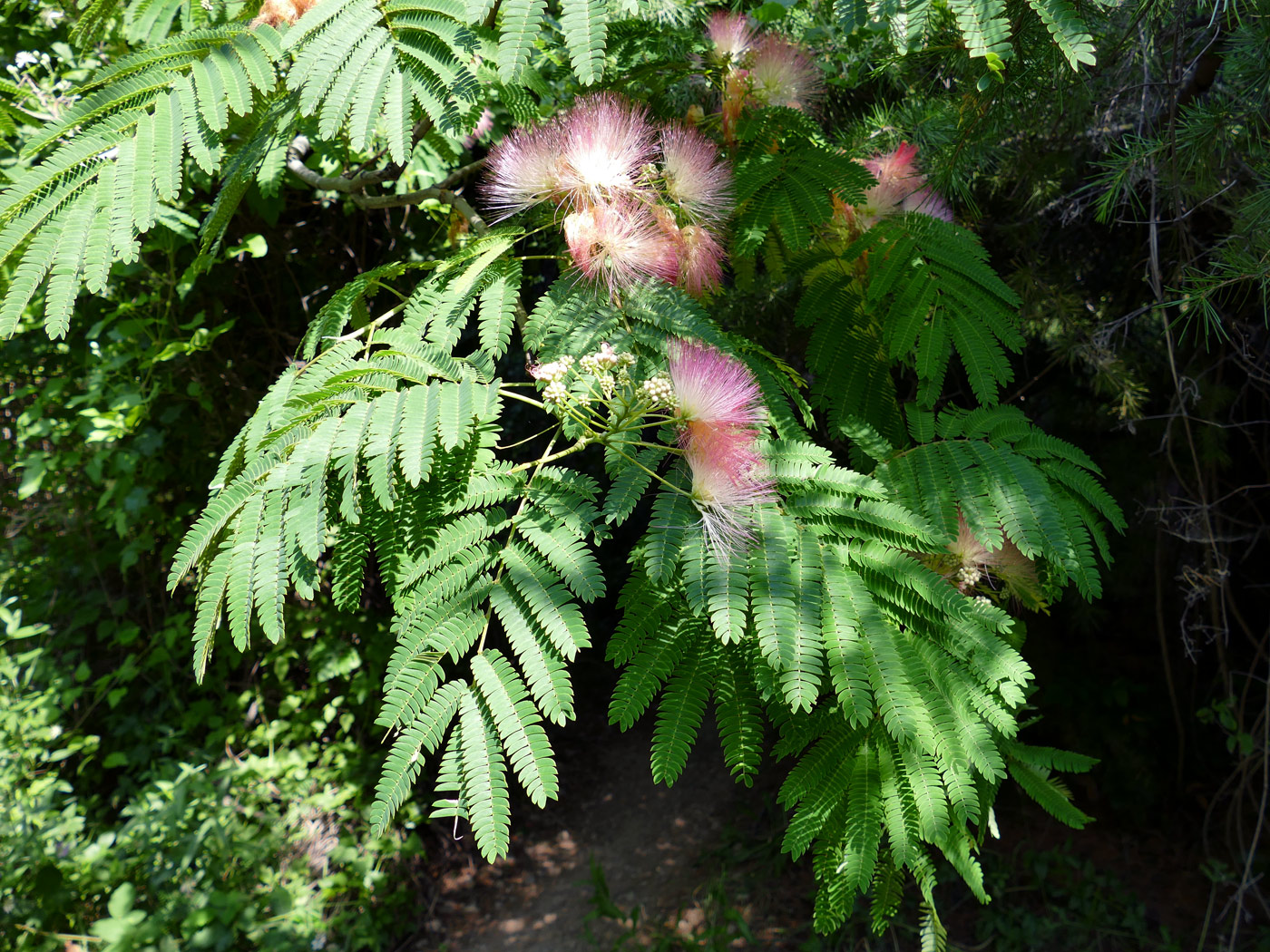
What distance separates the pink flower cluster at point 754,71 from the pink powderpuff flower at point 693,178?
26 centimetres

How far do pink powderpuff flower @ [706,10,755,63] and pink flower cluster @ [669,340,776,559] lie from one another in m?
1.08

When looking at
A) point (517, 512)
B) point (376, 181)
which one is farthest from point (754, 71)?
point (517, 512)

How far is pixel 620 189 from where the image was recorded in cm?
170

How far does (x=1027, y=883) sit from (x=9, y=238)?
422cm

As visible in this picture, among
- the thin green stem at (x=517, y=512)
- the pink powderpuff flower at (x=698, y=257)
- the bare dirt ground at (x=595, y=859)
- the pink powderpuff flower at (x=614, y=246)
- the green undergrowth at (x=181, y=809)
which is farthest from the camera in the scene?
the bare dirt ground at (x=595, y=859)

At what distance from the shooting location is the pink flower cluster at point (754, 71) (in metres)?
2.04

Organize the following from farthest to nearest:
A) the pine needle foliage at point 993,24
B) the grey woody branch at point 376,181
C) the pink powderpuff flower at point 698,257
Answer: the grey woody branch at point 376,181
the pink powderpuff flower at point 698,257
the pine needle foliage at point 993,24

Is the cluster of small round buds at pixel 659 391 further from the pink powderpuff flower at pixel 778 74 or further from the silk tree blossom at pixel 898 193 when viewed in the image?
the pink powderpuff flower at pixel 778 74

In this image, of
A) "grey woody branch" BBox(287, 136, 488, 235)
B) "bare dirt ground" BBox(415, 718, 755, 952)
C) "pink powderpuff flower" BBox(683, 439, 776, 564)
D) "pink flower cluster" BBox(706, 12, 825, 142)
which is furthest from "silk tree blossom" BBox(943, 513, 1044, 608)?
"bare dirt ground" BBox(415, 718, 755, 952)

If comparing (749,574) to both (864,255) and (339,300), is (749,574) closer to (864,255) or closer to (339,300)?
(864,255)

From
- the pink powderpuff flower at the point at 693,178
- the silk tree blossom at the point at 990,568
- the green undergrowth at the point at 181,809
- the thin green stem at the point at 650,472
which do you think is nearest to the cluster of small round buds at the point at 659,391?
the thin green stem at the point at 650,472

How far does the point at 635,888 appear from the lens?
3.88 metres

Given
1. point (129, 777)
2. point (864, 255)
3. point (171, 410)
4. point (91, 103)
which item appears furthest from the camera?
point (129, 777)

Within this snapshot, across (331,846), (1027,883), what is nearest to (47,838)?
(331,846)
